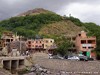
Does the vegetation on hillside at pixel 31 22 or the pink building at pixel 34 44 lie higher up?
the vegetation on hillside at pixel 31 22

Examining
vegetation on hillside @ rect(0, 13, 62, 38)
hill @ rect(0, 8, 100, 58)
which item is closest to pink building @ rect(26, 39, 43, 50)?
hill @ rect(0, 8, 100, 58)

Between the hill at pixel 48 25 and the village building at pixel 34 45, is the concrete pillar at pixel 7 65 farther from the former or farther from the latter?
the hill at pixel 48 25

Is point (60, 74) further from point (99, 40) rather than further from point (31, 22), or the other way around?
point (31, 22)

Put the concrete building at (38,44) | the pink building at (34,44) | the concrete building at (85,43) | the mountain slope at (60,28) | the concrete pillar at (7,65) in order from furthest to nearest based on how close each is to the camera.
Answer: the mountain slope at (60,28) < the pink building at (34,44) < the concrete building at (38,44) < the concrete building at (85,43) < the concrete pillar at (7,65)

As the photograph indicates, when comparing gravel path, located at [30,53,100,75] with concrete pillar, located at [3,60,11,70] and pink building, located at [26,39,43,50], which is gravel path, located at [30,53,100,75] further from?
pink building, located at [26,39,43,50]

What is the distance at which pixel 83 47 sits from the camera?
278ft

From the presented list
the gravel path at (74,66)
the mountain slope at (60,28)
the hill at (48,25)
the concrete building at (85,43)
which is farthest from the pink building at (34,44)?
the mountain slope at (60,28)

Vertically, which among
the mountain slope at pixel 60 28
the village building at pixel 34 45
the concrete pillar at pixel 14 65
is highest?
the mountain slope at pixel 60 28

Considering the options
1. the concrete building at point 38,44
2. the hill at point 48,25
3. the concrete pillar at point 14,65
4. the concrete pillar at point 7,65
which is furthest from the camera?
the hill at point 48,25

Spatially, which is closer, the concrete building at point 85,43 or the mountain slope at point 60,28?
Result: the concrete building at point 85,43

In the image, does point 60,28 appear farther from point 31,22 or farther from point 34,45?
point 34,45

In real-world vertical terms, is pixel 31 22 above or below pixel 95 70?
above

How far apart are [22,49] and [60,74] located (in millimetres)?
47275

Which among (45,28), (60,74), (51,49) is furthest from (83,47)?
(45,28)
